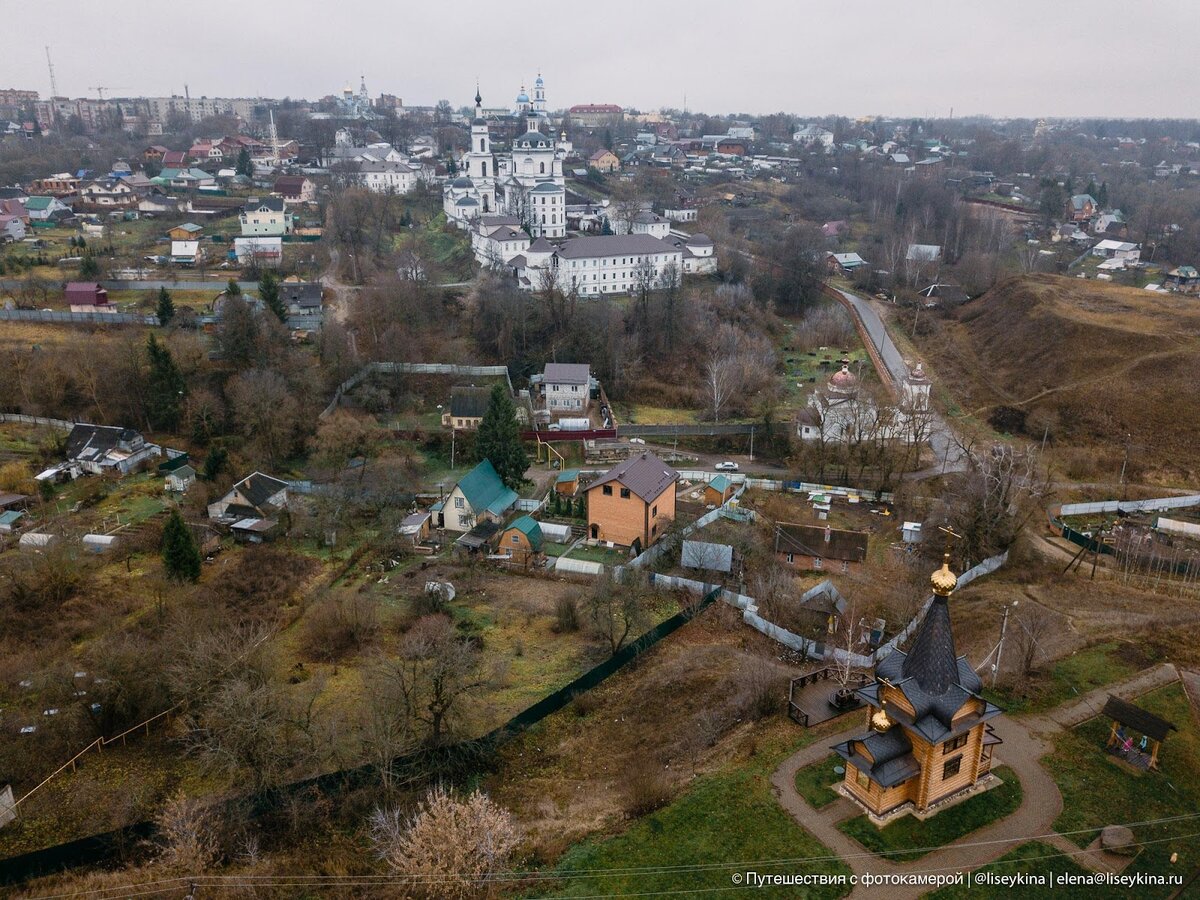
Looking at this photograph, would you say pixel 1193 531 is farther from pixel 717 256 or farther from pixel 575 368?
pixel 717 256

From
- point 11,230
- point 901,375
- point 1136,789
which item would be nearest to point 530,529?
point 1136,789

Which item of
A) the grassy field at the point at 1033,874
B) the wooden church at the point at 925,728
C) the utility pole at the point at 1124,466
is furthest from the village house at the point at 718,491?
the grassy field at the point at 1033,874

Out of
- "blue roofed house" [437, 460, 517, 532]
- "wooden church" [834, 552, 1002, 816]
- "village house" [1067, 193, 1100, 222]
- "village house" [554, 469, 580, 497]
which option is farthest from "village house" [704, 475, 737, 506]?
"village house" [1067, 193, 1100, 222]

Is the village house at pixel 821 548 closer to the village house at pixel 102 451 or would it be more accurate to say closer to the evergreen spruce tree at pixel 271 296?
the village house at pixel 102 451

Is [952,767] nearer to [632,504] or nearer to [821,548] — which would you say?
[821,548]

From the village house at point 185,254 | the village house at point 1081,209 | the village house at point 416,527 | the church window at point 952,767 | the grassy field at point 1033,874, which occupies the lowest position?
the village house at point 416,527

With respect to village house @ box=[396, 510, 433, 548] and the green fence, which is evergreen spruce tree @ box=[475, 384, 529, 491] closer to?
village house @ box=[396, 510, 433, 548]
